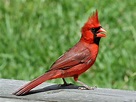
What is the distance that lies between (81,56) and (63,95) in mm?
405

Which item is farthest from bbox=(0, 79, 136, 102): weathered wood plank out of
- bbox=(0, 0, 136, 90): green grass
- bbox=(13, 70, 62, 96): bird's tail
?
bbox=(0, 0, 136, 90): green grass

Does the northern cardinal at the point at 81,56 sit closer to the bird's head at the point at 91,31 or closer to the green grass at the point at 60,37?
the bird's head at the point at 91,31

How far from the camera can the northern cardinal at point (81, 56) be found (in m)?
3.79

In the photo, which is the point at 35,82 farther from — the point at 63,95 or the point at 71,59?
the point at 71,59

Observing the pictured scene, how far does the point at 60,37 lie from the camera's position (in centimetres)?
616

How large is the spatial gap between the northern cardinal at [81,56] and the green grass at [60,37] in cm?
161

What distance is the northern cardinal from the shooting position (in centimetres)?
379

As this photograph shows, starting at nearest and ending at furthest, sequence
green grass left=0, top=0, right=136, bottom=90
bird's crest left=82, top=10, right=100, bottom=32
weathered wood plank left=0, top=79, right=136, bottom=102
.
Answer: weathered wood plank left=0, top=79, right=136, bottom=102 < bird's crest left=82, top=10, right=100, bottom=32 < green grass left=0, top=0, right=136, bottom=90

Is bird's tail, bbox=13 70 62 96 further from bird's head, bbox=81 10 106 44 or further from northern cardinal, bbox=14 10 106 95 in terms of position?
bird's head, bbox=81 10 106 44

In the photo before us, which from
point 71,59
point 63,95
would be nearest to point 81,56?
point 71,59

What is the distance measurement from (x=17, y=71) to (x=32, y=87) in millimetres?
2181

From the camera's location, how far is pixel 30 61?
5855 mm

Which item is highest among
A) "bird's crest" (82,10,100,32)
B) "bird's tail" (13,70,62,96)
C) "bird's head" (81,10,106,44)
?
"bird's crest" (82,10,100,32)

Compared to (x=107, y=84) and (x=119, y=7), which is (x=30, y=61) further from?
(x=119, y=7)
